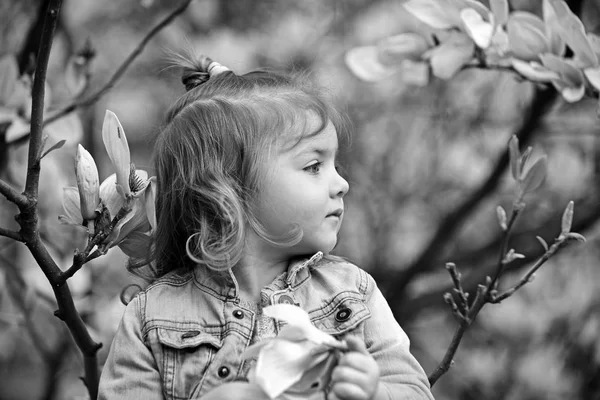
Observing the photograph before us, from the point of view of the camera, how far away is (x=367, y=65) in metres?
1.35

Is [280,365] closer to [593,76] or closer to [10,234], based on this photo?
[10,234]

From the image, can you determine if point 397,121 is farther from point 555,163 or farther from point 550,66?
point 550,66

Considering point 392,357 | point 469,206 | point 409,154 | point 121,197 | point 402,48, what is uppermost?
point 121,197

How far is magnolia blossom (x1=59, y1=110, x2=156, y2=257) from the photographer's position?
37.5 inches

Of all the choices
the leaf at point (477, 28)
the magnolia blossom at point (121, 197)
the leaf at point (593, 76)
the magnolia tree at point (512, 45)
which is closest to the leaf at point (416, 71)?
the magnolia tree at point (512, 45)

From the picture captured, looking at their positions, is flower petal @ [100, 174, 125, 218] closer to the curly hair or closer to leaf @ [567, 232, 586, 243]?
the curly hair

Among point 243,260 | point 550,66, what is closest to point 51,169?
point 243,260

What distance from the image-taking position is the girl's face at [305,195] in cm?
108

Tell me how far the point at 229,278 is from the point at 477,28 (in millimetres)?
440

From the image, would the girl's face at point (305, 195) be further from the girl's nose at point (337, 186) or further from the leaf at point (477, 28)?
the leaf at point (477, 28)

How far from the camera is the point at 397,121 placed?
2.64m

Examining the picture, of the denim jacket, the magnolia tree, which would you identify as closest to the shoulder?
the denim jacket

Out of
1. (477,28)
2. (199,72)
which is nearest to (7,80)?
(199,72)

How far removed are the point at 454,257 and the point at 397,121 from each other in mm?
523
